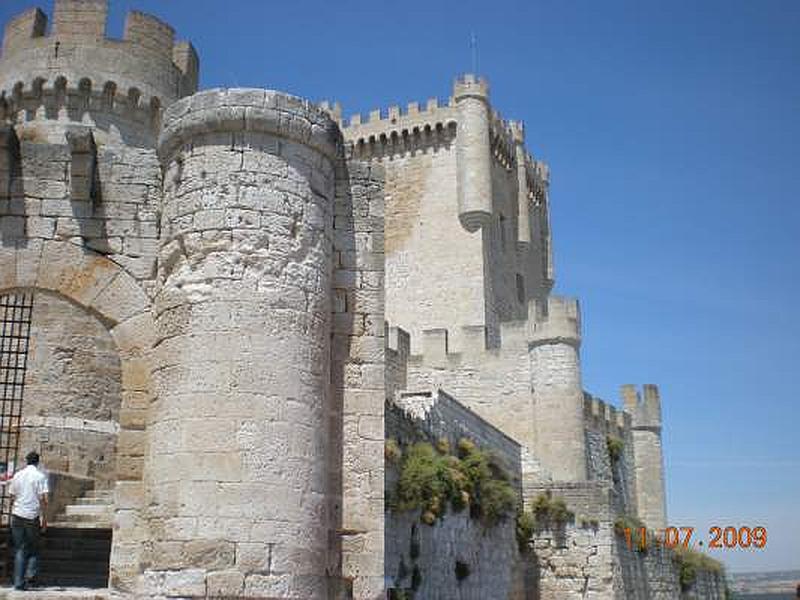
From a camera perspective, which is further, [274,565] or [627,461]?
[627,461]

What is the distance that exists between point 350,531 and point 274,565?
3.05ft

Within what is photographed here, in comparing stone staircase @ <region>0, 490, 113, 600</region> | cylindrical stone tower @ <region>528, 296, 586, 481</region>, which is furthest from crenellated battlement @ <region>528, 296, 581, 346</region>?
stone staircase @ <region>0, 490, 113, 600</region>

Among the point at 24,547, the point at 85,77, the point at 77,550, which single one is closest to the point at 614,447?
the point at 85,77

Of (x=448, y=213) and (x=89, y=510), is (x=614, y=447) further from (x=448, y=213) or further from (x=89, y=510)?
(x=89, y=510)

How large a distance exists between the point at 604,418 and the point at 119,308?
78.6 feet

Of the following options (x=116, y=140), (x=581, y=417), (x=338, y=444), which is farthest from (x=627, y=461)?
(x=338, y=444)

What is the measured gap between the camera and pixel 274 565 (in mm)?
6348

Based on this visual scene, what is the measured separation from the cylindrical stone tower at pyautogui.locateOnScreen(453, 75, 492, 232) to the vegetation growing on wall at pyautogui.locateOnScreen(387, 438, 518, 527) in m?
13.0

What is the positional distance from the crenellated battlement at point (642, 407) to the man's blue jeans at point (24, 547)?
26.8m

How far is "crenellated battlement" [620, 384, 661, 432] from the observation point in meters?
A: 32.4

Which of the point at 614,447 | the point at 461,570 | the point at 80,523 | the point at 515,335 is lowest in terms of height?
the point at 461,570

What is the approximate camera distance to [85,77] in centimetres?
1559

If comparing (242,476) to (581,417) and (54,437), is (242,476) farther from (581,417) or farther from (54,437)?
(581,417)

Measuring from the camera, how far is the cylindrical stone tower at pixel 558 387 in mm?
23875
